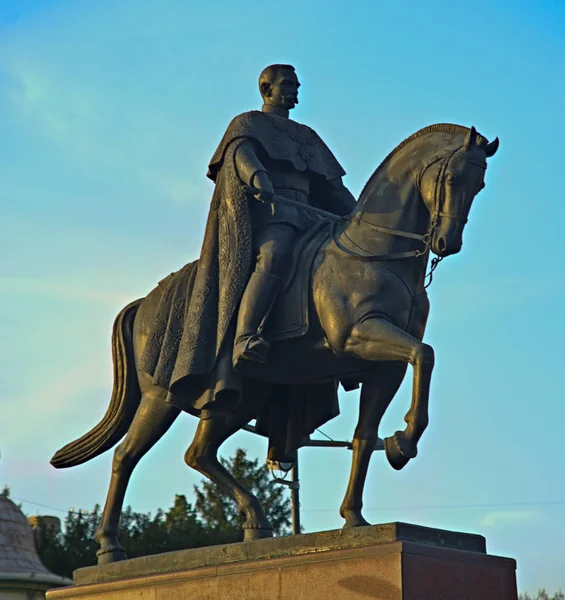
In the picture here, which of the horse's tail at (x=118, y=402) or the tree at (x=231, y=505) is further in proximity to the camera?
the tree at (x=231, y=505)

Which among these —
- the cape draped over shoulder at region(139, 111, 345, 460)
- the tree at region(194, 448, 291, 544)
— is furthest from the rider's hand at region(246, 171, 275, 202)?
the tree at region(194, 448, 291, 544)

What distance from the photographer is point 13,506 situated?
26.7m

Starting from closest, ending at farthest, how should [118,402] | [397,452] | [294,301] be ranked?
[397,452] < [294,301] < [118,402]

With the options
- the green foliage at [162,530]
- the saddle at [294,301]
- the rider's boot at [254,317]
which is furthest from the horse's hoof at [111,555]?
the green foliage at [162,530]

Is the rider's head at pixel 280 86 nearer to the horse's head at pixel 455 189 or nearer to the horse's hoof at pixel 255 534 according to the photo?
the horse's head at pixel 455 189

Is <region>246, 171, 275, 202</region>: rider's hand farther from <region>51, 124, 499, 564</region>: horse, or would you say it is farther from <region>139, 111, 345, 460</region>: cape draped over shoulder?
<region>51, 124, 499, 564</region>: horse

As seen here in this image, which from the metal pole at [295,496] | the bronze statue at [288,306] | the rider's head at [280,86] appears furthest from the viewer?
the metal pole at [295,496]

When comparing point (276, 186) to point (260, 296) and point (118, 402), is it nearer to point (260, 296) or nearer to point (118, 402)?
point (260, 296)

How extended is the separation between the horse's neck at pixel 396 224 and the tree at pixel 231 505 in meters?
25.1

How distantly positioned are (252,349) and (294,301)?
1.87 ft

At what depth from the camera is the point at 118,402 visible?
43.5ft

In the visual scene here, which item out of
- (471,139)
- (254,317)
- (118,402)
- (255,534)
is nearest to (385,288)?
(254,317)

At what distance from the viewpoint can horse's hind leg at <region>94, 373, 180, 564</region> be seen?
1269 cm

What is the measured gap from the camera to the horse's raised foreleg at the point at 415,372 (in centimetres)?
1065
